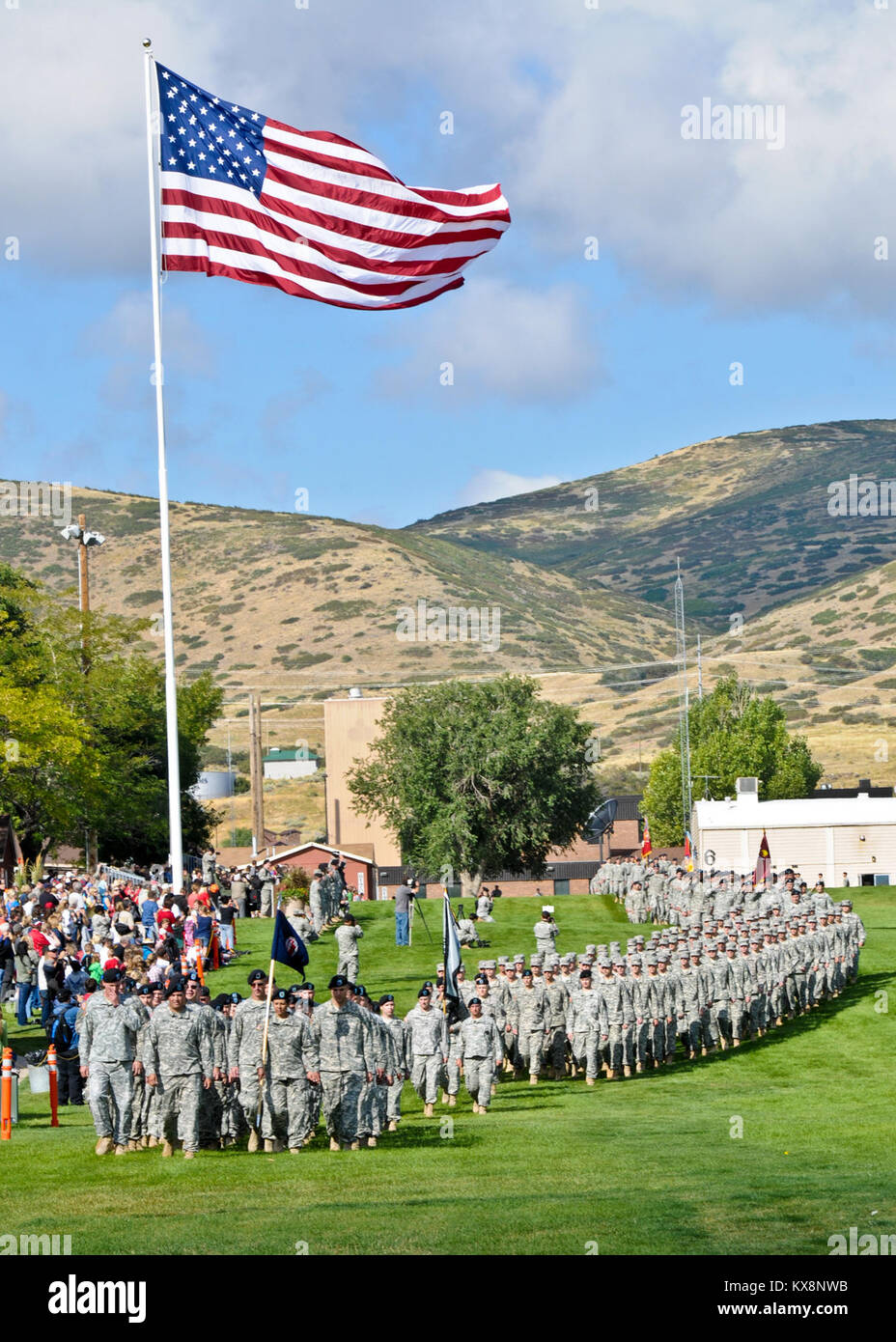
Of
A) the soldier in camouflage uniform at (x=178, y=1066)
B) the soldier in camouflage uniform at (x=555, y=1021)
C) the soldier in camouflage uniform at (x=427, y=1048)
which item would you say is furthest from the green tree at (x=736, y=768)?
the soldier in camouflage uniform at (x=178, y=1066)

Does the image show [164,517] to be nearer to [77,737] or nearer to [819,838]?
[77,737]

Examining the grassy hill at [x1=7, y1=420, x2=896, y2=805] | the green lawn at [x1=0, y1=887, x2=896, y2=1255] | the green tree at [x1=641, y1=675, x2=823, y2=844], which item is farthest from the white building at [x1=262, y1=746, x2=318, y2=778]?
the green lawn at [x1=0, y1=887, x2=896, y2=1255]

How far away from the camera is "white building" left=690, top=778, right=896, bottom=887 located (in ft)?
212

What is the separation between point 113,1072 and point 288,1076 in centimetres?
174

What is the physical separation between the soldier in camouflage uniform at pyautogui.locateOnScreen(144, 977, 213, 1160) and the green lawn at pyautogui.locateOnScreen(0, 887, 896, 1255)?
393 mm

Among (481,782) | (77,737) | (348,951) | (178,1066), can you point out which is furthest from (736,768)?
(178,1066)

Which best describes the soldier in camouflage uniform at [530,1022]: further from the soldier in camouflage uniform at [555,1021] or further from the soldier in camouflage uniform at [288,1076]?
the soldier in camouflage uniform at [288,1076]

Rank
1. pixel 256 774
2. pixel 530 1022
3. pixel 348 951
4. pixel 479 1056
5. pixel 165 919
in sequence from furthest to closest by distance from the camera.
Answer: pixel 256 774, pixel 348 951, pixel 165 919, pixel 530 1022, pixel 479 1056

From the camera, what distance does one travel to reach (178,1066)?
16953 millimetres

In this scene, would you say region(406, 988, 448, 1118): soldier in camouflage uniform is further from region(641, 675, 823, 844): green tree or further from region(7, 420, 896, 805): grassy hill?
region(7, 420, 896, 805): grassy hill

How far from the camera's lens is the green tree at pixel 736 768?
98.1 meters

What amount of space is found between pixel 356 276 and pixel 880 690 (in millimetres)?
135716

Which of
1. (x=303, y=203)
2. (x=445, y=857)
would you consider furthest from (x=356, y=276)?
(x=445, y=857)
